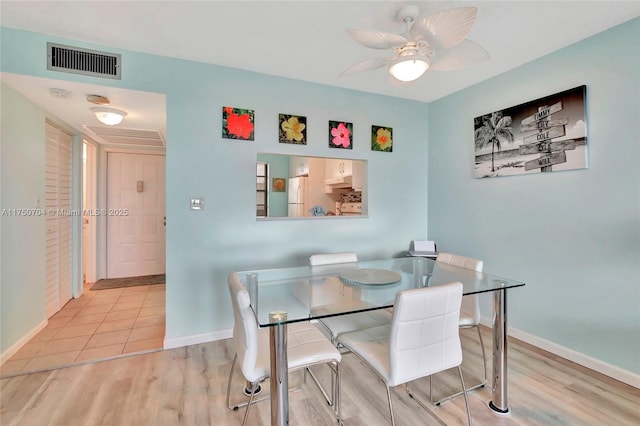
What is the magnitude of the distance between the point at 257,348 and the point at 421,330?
0.77m

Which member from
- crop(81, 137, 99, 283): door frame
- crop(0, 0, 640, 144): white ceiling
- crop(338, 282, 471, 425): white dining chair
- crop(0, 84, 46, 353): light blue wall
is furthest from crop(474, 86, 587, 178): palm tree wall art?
crop(81, 137, 99, 283): door frame

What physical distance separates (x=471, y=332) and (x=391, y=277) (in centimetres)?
142

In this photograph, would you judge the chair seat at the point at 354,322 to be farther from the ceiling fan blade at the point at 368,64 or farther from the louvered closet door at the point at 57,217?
the louvered closet door at the point at 57,217

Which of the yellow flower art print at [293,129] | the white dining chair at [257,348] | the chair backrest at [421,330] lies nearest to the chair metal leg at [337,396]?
the white dining chair at [257,348]

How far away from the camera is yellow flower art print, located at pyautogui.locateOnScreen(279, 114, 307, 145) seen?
114 inches

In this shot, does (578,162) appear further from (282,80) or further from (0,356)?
(0,356)

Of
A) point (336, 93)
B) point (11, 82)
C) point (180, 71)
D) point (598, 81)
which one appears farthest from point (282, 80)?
point (598, 81)

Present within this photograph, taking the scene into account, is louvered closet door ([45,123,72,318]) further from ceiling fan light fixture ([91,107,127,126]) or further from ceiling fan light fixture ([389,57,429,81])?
ceiling fan light fixture ([389,57,429,81])

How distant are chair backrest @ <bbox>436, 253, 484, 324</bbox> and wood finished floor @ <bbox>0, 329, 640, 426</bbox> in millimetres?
450

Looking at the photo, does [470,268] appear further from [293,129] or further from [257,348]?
[293,129]

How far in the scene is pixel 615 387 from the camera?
77.9 inches

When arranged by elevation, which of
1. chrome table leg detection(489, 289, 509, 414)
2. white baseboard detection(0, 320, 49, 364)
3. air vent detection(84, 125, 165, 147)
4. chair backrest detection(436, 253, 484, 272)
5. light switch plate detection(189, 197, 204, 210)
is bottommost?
white baseboard detection(0, 320, 49, 364)

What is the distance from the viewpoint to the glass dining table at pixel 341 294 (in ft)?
4.26

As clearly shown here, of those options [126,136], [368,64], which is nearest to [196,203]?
[368,64]
